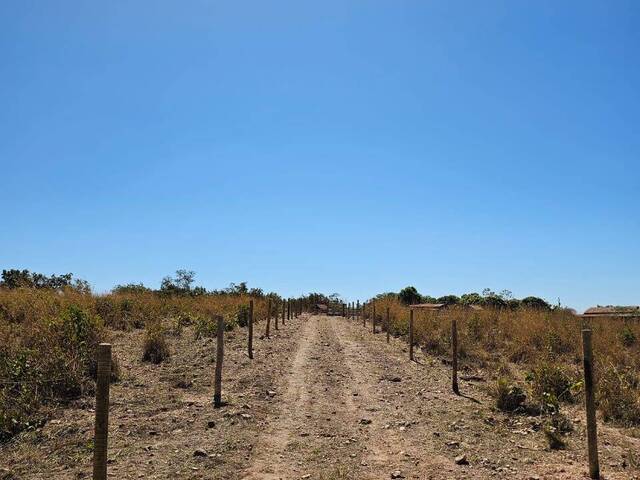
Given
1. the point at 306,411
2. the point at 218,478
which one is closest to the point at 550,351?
the point at 306,411

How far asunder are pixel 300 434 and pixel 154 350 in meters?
6.92

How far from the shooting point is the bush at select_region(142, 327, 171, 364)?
13734mm

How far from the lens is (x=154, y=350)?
13906mm

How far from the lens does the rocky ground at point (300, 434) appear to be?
6.94 meters

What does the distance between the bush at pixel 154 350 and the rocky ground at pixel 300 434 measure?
0.35 meters

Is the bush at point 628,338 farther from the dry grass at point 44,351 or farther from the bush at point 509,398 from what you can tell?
the dry grass at point 44,351

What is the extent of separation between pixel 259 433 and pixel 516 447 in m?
4.13

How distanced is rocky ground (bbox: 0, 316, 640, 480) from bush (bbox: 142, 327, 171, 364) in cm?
35

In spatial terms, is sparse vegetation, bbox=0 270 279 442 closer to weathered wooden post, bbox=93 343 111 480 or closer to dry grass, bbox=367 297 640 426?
weathered wooden post, bbox=93 343 111 480

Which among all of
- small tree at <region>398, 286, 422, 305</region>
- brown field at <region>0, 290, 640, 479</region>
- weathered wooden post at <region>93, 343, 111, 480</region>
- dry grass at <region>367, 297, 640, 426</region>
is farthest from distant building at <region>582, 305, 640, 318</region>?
small tree at <region>398, 286, 422, 305</region>

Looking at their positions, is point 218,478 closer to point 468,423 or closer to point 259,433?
point 259,433

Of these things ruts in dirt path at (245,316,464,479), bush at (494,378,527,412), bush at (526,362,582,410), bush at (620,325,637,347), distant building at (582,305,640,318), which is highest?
distant building at (582,305,640,318)

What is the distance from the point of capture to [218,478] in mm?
6523

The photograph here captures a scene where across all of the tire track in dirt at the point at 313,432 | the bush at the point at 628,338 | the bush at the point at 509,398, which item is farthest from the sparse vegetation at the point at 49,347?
the bush at the point at 628,338
